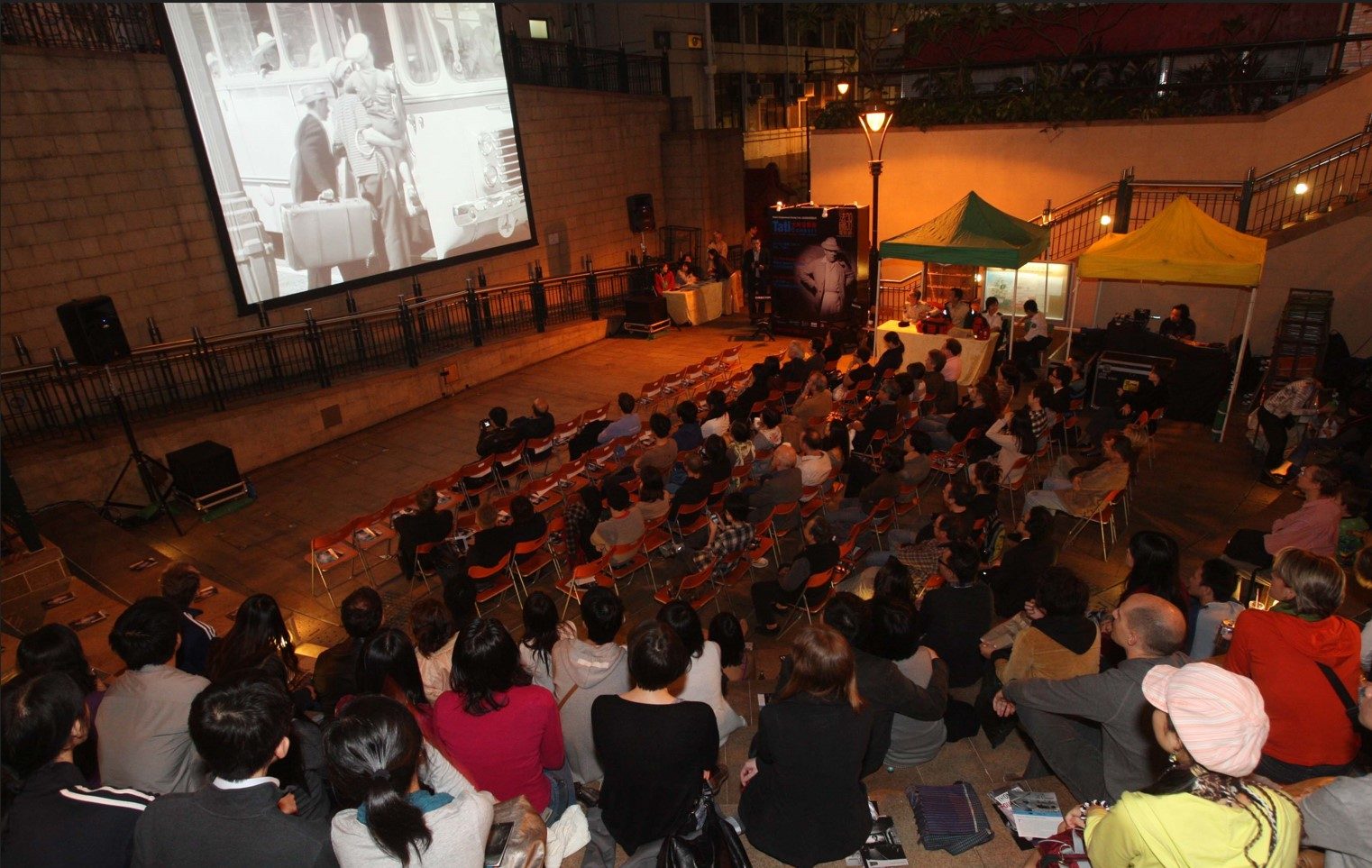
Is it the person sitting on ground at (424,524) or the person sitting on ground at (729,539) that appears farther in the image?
the person sitting on ground at (424,524)

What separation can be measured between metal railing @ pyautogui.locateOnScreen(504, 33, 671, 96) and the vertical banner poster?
6039 millimetres

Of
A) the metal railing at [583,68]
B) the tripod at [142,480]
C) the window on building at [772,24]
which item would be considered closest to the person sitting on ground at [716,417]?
the tripod at [142,480]

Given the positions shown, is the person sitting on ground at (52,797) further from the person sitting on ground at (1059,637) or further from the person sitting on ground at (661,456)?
the person sitting on ground at (661,456)

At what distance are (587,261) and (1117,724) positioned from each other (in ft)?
48.4

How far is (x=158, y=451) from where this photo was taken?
31.4 feet

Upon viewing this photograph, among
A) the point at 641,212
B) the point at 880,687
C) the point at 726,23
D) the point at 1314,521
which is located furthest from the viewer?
the point at 726,23

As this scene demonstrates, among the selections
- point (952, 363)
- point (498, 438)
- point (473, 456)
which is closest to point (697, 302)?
Answer: point (952, 363)

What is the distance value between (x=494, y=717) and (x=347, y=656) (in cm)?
137

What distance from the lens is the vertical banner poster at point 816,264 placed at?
13.4 m

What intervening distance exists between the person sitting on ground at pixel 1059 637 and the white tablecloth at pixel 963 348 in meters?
7.65

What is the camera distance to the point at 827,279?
13.8 metres

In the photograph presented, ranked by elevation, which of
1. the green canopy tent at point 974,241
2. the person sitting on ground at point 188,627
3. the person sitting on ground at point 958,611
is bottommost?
the person sitting on ground at point 958,611

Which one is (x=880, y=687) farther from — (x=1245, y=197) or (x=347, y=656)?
(x=1245, y=197)

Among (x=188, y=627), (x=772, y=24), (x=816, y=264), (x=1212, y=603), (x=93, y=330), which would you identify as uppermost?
(x=772, y=24)
